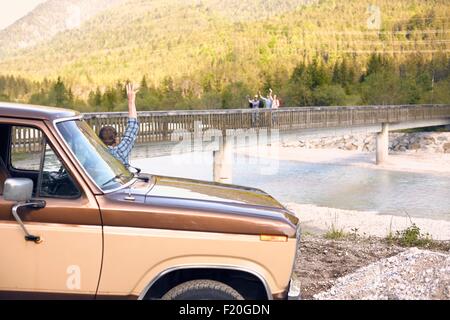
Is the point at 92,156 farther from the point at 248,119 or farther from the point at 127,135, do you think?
the point at 248,119

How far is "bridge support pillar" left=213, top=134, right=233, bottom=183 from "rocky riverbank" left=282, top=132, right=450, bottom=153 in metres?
30.8

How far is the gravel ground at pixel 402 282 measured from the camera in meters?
5.58

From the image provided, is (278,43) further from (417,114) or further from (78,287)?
(78,287)

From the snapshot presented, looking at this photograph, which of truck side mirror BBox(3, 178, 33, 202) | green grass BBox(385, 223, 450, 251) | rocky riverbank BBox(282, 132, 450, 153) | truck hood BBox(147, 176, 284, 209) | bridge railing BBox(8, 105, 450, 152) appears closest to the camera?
truck side mirror BBox(3, 178, 33, 202)

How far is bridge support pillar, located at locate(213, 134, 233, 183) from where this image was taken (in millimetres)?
29406

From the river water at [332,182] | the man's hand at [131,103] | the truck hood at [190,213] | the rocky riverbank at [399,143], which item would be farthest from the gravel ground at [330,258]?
the rocky riverbank at [399,143]

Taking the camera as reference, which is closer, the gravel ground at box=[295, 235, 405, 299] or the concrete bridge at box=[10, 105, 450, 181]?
the gravel ground at box=[295, 235, 405, 299]

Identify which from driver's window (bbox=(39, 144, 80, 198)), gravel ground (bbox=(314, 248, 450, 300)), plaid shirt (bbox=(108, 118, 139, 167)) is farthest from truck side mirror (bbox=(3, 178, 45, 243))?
gravel ground (bbox=(314, 248, 450, 300))

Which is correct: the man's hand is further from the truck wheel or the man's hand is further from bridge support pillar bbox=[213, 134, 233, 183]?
bridge support pillar bbox=[213, 134, 233, 183]

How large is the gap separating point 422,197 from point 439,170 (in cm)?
1531

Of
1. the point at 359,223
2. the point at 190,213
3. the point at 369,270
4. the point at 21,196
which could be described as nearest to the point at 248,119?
the point at 359,223

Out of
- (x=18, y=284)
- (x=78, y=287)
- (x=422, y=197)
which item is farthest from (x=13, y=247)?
(x=422, y=197)

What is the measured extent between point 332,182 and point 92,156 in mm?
37303

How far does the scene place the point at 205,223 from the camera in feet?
13.4
